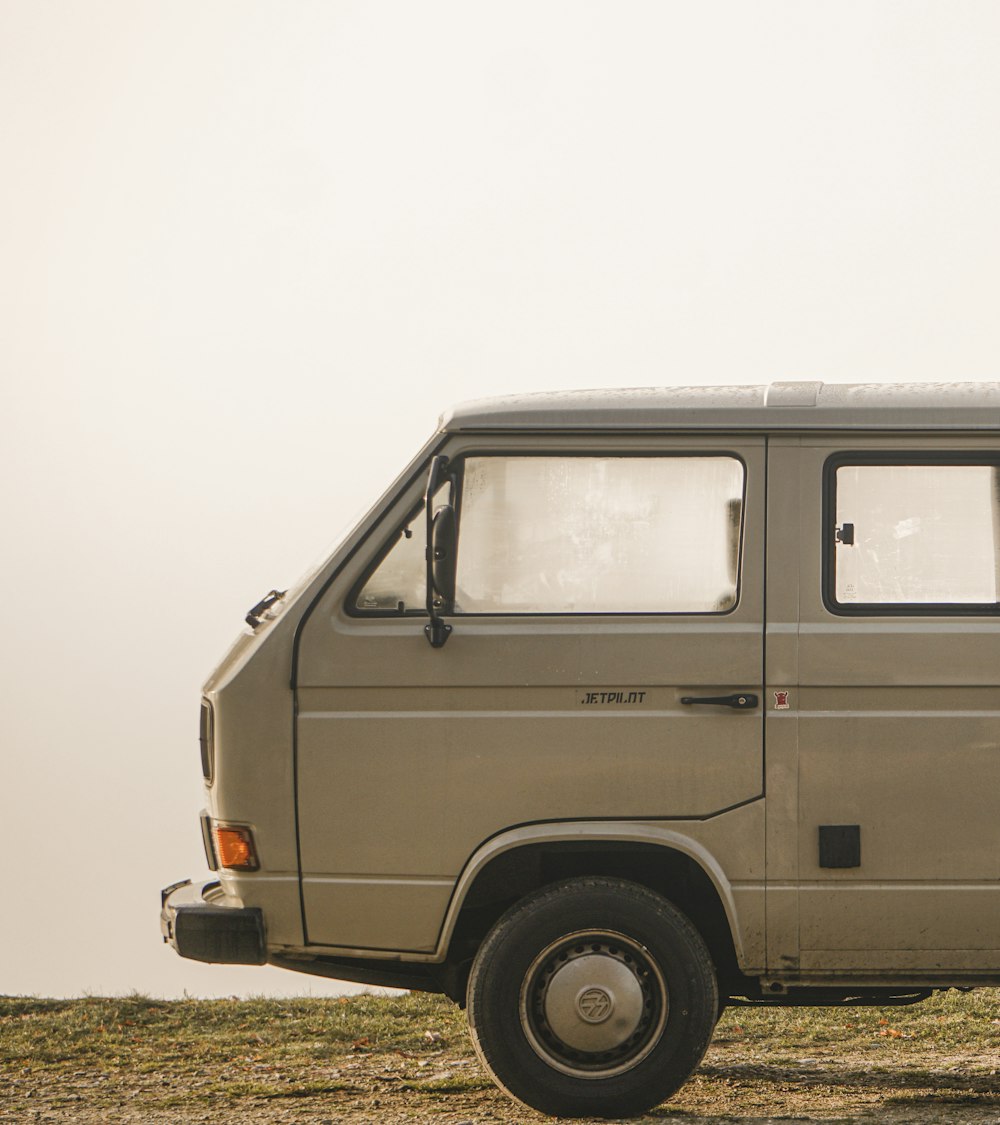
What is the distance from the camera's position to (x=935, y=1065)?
7.20 meters

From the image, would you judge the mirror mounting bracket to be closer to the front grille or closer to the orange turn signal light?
the front grille

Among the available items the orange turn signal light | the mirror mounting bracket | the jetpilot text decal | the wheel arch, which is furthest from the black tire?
the mirror mounting bracket

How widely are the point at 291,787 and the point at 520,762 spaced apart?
0.86 meters

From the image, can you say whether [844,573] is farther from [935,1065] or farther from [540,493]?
[935,1065]

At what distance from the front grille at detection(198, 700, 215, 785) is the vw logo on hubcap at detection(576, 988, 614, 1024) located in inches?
64.3

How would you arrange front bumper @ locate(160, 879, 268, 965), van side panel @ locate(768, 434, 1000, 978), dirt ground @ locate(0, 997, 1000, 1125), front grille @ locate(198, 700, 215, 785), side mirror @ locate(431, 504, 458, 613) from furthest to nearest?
dirt ground @ locate(0, 997, 1000, 1125)
front grille @ locate(198, 700, 215, 785)
front bumper @ locate(160, 879, 268, 965)
van side panel @ locate(768, 434, 1000, 978)
side mirror @ locate(431, 504, 458, 613)

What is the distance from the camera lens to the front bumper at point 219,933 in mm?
5723

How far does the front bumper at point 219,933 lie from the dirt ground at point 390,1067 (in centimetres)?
86

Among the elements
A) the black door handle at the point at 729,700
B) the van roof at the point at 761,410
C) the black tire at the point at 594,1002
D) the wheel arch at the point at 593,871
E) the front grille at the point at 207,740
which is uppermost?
the van roof at the point at 761,410

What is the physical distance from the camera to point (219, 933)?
18.8 feet

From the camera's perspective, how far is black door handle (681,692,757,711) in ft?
18.5

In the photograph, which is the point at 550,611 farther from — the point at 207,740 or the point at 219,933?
A: the point at 219,933

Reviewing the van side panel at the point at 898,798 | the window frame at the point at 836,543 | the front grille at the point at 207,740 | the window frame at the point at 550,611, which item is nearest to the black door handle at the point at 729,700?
the van side panel at the point at 898,798

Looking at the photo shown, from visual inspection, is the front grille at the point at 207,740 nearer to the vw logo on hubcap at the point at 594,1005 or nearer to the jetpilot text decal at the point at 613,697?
the jetpilot text decal at the point at 613,697
